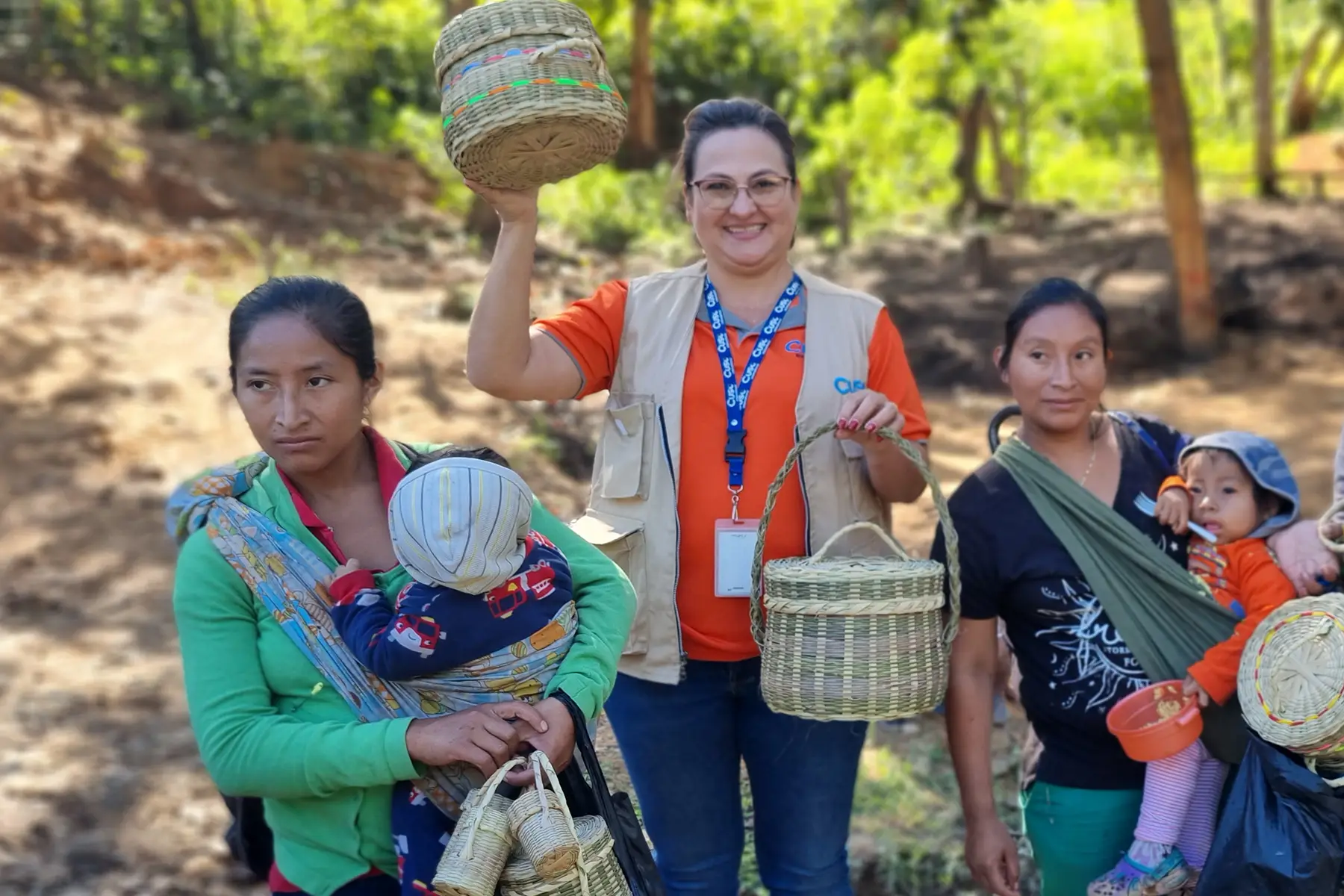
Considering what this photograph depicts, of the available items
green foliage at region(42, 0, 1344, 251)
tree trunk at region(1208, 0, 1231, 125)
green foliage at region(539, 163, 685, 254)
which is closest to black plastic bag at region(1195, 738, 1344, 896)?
green foliage at region(42, 0, 1344, 251)

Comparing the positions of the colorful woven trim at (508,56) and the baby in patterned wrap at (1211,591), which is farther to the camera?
the baby in patterned wrap at (1211,591)

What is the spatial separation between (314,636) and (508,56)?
1.05 metres

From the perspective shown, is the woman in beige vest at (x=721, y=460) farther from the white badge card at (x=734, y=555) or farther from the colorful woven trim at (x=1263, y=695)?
the colorful woven trim at (x=1263, y=695)

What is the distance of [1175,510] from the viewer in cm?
253

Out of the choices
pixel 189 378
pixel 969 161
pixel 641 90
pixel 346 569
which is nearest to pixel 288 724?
pixel 346 569

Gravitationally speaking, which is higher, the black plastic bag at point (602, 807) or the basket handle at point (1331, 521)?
the basket handle at point (1331, 521)

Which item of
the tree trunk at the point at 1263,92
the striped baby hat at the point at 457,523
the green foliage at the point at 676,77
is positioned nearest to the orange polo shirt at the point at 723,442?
the striped baby hat at the point at 457,523

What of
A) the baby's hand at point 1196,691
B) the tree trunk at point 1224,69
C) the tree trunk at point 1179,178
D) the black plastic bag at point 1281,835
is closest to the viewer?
the black plastic bag at point 1281,835

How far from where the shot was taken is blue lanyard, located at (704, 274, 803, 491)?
2.55 metres

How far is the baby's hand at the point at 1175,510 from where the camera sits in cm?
253

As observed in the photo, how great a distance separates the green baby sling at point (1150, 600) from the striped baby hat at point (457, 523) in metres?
1.16

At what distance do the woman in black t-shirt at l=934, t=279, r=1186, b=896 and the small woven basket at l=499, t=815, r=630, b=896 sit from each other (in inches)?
36.8

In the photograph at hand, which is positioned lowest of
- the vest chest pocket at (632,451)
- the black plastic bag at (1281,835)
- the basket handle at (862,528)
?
the black plastic bag at (1281,835)

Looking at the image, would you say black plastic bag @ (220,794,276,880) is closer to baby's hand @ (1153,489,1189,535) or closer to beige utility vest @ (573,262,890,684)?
beige utility vest @ (573,262,890,684)
